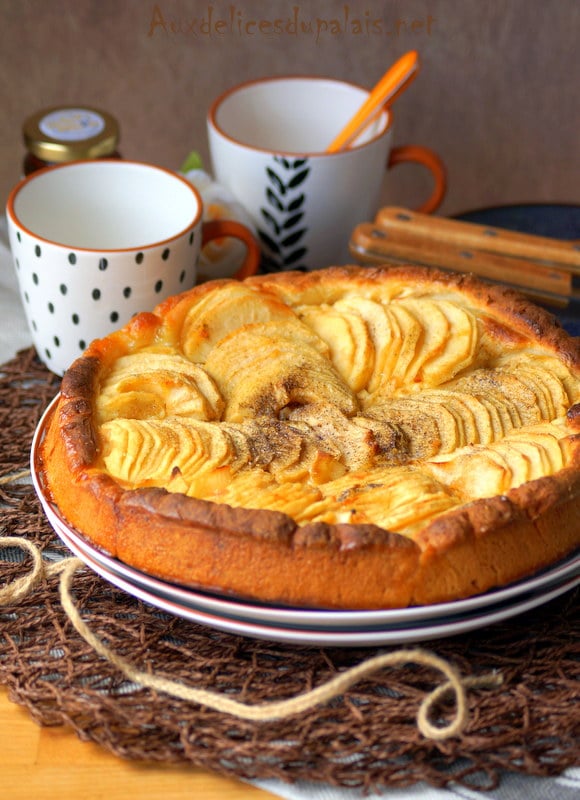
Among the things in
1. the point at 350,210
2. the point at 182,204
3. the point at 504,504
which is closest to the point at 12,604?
the point at 504,504

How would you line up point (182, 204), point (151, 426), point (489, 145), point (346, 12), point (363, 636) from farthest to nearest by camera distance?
point (489, 145), point (346, 12), point (182, 204), point (151, 426), point (363, 636)

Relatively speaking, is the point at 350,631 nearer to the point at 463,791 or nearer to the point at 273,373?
the point at 463,791

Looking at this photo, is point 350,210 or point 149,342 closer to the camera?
point 149,342

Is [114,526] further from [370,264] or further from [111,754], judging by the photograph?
[370,264]

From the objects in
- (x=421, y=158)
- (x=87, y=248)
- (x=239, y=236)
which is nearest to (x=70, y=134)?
(x=87, y=248)

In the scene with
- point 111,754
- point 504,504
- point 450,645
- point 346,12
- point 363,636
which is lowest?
point 111,754

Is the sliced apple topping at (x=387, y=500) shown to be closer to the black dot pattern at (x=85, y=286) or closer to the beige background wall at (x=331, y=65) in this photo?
the black dot pattern at (x=85, y=286)

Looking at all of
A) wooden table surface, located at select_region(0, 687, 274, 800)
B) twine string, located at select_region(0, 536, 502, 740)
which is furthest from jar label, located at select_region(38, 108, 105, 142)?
wooden table surface, located at select_region(0, 687, 274, 800)

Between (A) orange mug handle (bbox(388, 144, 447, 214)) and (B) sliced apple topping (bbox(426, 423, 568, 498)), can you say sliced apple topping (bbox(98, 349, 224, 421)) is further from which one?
(A) orange mug handle (bbox(388, 144, 447, 214))
